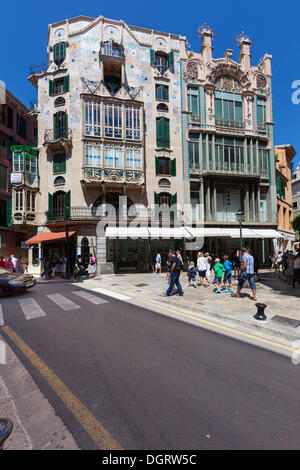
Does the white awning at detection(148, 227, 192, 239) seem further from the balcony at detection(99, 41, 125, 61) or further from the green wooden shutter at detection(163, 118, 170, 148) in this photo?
the balcony at detection(99, 41, 125, 61)

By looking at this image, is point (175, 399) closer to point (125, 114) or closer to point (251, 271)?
point (251, 271)

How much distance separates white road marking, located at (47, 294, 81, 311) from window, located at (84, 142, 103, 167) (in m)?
13.7

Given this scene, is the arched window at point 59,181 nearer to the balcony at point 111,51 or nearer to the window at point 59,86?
the window at point 59,86

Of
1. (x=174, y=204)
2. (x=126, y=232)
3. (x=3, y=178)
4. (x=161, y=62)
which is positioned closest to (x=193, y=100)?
(x=161, y=62)

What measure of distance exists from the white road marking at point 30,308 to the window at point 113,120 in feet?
54.2

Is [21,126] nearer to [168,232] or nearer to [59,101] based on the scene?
[59,101]

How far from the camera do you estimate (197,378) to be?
3.35m

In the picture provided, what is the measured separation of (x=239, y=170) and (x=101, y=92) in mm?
14909

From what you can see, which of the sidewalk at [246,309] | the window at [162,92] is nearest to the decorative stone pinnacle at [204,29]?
the window at [162,92]

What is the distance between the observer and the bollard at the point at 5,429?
7.50 ft

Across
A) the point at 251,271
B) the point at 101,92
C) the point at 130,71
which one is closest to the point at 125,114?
the point at 101,92

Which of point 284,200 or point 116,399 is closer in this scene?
point 116,399

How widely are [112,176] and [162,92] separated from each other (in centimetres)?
1008

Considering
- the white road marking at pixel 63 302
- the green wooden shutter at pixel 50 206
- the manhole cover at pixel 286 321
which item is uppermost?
the green wooden shutter at pixel 50 206
